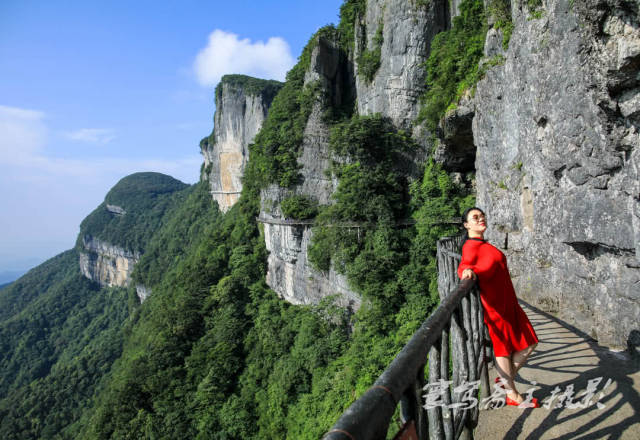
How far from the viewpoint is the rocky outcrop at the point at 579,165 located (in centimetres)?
370

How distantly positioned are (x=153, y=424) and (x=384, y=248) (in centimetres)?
1802

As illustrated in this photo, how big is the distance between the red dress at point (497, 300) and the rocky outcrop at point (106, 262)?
245ft

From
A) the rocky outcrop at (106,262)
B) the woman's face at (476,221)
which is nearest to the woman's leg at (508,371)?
the woman's face at (476,221)

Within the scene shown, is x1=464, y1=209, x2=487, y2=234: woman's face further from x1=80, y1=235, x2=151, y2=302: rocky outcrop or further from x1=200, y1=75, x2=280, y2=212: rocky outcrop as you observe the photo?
x1=80, y1=235, x2=151, y2=302: rocky outcrop

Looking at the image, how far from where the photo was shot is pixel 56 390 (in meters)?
39.5

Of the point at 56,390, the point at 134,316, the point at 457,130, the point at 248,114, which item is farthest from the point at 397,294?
the point at 56,390

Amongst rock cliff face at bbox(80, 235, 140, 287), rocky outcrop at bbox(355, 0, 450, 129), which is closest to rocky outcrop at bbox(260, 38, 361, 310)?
rocky outcrop at bbox(355, 0, 450, 129)

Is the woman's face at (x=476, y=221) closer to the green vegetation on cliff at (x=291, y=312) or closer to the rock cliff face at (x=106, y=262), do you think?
the green vegetation on cliff at (x=291, y=312)

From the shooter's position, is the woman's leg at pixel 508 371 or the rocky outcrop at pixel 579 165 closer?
the woman's leg at pixel 508 371

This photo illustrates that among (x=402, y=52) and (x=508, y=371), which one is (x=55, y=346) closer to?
(x=402, y=52)

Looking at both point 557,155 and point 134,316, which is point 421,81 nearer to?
point 557,155

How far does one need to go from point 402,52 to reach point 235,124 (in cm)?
3115

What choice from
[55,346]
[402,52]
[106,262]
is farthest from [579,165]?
A: [106,262]

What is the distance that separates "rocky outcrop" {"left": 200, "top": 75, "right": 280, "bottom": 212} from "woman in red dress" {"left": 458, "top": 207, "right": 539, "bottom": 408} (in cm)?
4087
